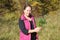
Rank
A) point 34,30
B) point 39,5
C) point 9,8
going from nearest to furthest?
point 34,30
point 39,5
point 9,8

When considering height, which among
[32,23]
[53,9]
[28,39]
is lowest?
[53,9]

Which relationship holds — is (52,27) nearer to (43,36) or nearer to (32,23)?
(43,36)

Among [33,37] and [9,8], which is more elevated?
[33,37]

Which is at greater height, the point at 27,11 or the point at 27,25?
the point at 27,11

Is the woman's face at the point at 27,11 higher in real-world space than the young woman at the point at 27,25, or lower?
higher

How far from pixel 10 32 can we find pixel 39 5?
7.08 meters

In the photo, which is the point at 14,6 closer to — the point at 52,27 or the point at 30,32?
the point at 52,27

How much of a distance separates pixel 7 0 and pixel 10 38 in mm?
8742

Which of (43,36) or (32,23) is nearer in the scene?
(32,23)

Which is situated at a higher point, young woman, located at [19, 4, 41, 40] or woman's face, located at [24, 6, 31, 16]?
woman's face, located at [24, 6, 31, 16]

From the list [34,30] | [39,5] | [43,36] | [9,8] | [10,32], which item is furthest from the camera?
[9,8]

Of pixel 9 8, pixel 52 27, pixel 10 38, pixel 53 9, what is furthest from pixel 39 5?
pixel 10 38

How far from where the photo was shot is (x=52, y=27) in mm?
9148

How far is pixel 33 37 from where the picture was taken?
14.9 ft
